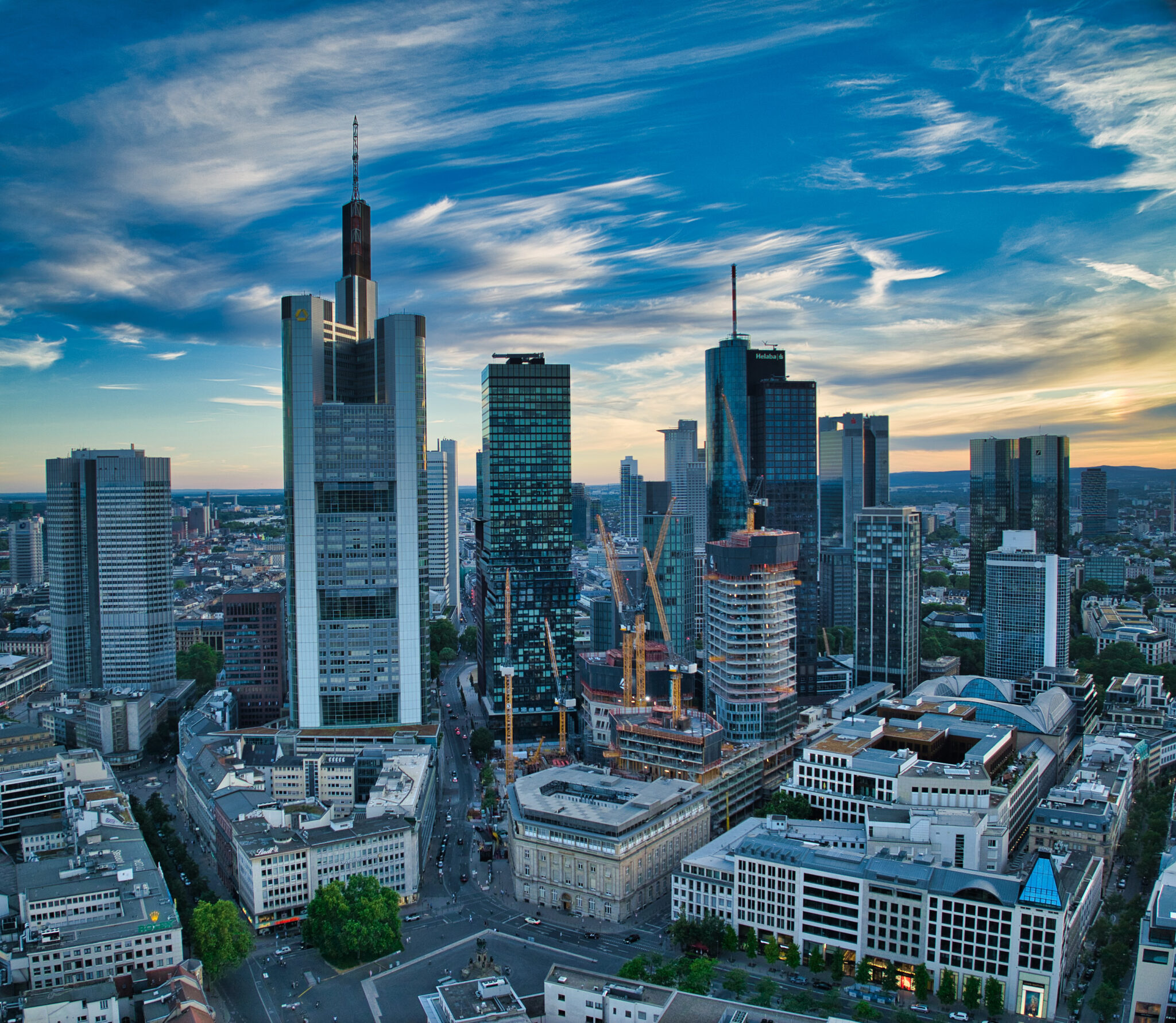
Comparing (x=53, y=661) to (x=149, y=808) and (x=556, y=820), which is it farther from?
(x=556, y=820)

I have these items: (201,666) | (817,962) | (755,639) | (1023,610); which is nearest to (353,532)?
(755,639)

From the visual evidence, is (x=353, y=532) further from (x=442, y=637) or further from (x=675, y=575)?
(x=442, y=637)

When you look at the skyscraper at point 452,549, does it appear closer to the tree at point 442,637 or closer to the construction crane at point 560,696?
the tree at point 442,637

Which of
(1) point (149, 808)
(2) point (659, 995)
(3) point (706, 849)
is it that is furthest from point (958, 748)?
(1) point (149, 808)

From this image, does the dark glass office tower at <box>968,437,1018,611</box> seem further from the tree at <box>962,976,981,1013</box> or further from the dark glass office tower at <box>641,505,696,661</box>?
the tree at <box>962,976,981,1013</box>

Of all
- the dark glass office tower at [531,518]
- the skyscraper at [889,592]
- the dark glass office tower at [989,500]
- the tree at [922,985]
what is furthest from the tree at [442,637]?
the tree at [922,985]

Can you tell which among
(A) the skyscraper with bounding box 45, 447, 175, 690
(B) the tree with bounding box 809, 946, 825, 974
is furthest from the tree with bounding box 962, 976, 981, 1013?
(A) the skyscraper with bounding box 45, 447, 175, 690
